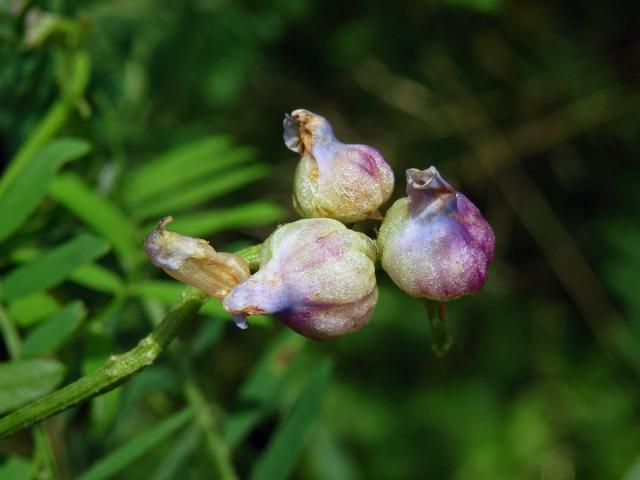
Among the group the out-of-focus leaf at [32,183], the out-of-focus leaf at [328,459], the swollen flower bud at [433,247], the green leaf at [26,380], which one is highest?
the swollen flower bud at [433,247]

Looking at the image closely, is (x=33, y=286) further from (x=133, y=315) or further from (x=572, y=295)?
(x=572, y=295)

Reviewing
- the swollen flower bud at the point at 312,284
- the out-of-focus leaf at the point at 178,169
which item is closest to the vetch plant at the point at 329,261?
the swollen flower bud at the point at 312,284

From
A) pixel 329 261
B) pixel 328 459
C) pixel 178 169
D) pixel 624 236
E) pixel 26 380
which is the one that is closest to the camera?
pixel 329 261

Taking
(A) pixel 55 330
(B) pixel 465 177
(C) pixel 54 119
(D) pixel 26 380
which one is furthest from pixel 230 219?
(B) pixel 465 177

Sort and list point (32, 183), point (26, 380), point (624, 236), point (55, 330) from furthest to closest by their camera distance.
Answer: point (624, 236)
point (32, 183)
point (55, 330)
point (26, 380)

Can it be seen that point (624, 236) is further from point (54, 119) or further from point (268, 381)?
point (54, 119)

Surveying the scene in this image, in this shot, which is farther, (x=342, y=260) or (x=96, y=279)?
(x=96, y=279)

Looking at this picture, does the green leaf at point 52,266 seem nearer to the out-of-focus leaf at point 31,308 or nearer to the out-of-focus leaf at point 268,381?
the out-of-focus leaf at point 31,308

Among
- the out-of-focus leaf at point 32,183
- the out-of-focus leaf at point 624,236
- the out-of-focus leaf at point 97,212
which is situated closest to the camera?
the out-of-focus leaf at point 32,183
